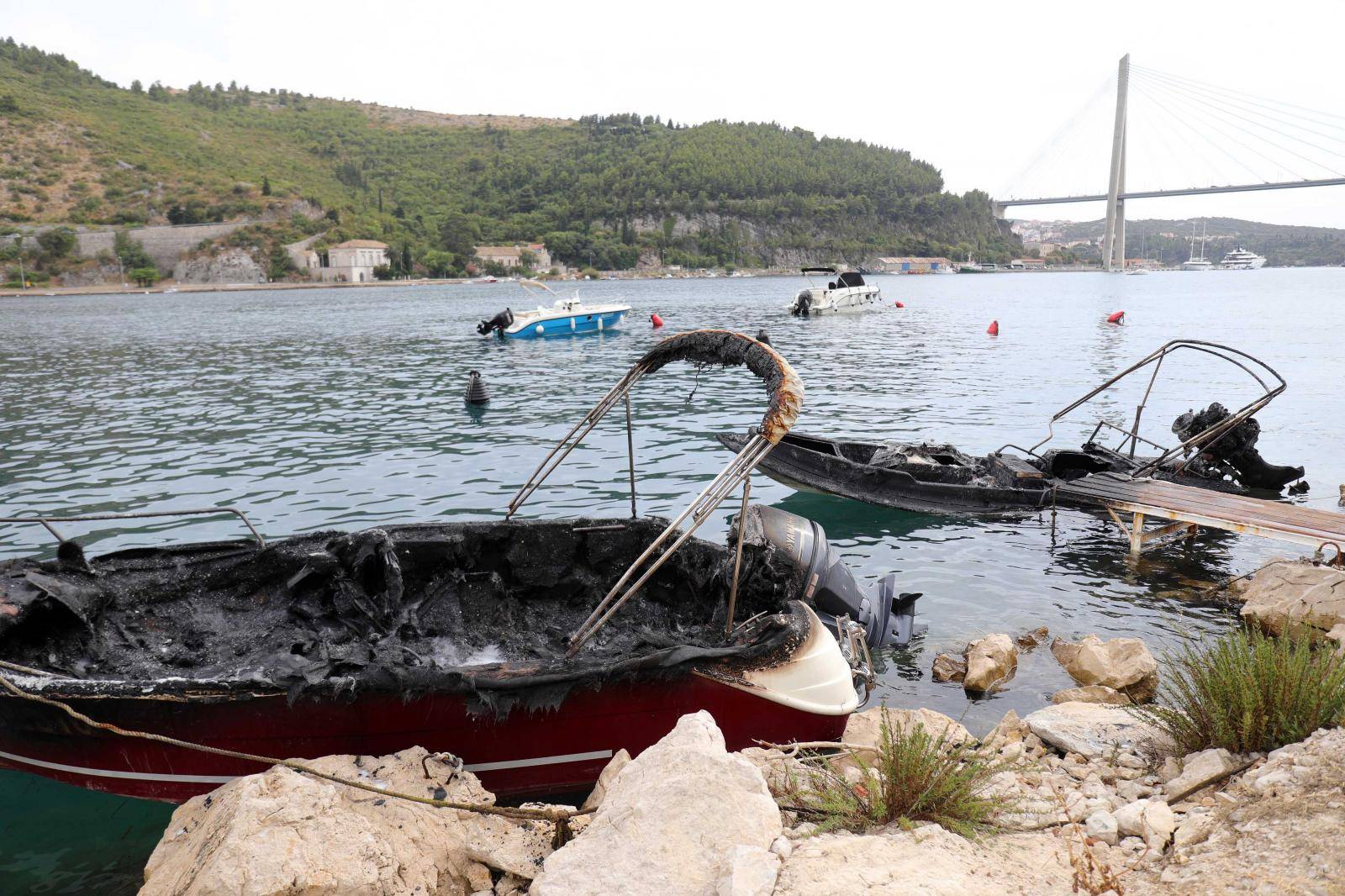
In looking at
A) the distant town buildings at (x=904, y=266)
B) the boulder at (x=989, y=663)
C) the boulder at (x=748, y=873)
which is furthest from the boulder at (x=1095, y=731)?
the distant town buildings at (x=904, y=266)

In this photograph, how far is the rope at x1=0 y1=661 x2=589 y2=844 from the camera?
487 cm

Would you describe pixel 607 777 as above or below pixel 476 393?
below

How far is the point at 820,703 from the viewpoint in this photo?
20.6 ft

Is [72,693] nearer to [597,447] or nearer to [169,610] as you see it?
[169,610]

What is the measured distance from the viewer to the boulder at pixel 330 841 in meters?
4.32

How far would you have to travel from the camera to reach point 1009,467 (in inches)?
557

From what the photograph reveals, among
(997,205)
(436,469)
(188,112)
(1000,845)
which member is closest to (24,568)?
(1000,845)

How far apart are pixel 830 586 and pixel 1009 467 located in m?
7.38

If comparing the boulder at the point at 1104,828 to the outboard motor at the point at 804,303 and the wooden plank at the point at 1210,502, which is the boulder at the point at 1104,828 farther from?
the outboard motor at the point at 804,303

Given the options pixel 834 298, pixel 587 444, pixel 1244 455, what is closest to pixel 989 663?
pixel 1244 455

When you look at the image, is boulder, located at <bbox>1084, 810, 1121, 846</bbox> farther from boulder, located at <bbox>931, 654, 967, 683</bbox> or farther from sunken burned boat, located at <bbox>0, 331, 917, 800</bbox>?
boulder, located at <bbox>931, 654, 967, 683</bbox>

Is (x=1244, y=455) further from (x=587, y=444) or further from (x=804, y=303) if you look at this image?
(x=804, y=303)

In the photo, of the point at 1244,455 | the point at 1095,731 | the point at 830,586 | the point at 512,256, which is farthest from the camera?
the point at 512,256

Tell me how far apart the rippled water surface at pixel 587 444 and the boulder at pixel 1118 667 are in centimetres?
30
